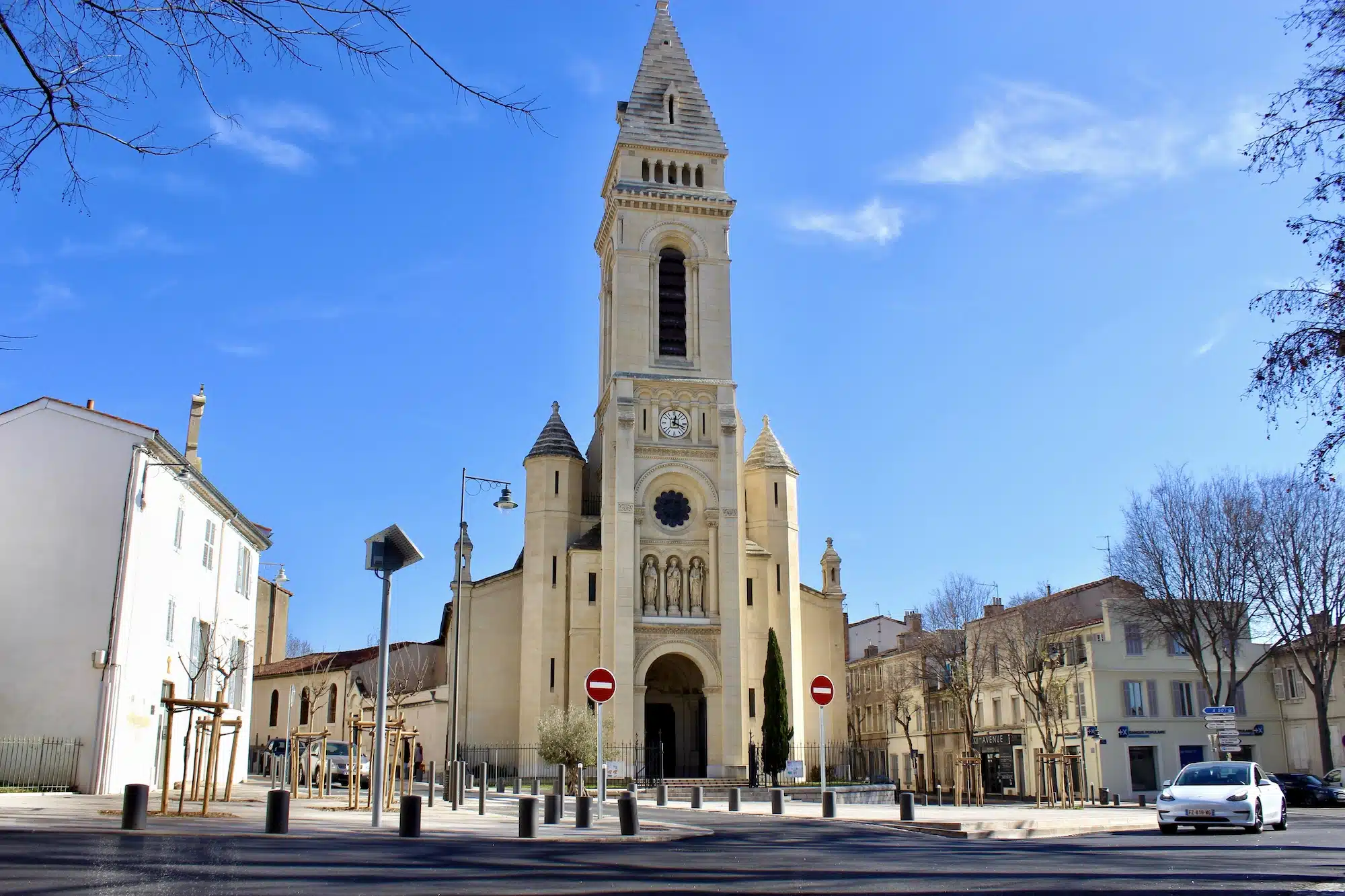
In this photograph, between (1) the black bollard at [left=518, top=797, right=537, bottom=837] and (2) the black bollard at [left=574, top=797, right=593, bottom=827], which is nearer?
(1) the black bollard at [left=518, top=797, right=537, bottom=837]

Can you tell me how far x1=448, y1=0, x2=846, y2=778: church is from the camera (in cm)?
4831

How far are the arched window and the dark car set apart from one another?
2912 cm

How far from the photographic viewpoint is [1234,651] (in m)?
41.1

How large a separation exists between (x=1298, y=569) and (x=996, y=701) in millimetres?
22932

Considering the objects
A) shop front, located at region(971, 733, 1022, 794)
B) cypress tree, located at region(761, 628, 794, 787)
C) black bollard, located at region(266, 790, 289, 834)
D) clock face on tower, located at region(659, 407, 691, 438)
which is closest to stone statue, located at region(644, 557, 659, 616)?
cypress tree, located at region(761, 628, 794, 787)

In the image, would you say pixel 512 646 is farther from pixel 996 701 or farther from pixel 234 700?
pixel 996 701

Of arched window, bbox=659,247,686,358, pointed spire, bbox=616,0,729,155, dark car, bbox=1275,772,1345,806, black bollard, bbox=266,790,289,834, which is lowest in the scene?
dark car, bbox=1275,772,1345,806

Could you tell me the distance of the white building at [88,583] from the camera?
25.8 m

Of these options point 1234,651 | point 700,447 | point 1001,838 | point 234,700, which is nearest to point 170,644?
point 234,700

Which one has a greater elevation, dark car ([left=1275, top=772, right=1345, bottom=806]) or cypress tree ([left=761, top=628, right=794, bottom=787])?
cypress tree ([left=761, top=628, right=794, bottom=787])

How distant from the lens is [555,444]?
52906mm

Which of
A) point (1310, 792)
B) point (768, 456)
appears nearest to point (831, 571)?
point (768, 456)

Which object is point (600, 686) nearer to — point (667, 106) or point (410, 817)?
point (410, 817)

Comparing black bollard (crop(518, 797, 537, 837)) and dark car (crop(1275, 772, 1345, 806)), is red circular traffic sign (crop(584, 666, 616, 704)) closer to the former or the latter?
black bollard (crop(518, 797, 537, 837))
